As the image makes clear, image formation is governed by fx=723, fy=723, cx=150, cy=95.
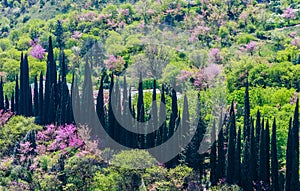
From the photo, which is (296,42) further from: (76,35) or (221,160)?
(221,160)

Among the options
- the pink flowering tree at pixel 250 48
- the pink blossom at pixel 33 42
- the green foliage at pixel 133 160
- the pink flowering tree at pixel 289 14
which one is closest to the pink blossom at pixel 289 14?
the pink flowering tree at pixel 289 14

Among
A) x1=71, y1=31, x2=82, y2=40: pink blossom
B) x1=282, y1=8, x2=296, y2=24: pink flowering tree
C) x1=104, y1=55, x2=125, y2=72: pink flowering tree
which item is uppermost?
x1=282, y1=8, x2=296, y2=24: pink flowering tree

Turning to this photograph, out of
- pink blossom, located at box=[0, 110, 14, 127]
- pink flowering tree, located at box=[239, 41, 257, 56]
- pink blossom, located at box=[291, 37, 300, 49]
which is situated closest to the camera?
pink blossom, located at box=[0, 110, 14, 127]

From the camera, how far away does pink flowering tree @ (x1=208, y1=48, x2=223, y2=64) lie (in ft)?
260

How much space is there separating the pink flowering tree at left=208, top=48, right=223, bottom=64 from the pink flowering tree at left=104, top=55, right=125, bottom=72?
9.65m

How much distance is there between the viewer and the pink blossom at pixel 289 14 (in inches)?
3625

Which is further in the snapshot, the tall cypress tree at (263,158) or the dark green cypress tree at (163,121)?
the dark green cypress tree at (163,121)

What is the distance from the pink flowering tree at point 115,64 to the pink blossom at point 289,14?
79.7 feet

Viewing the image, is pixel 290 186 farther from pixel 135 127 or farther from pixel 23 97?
pixel 23 97

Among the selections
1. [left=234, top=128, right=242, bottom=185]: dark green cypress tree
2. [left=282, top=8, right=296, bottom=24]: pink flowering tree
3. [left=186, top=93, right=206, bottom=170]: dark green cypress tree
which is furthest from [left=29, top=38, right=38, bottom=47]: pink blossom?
[left=234, top=128, right=242, bottom=185]: dark green cypress tree

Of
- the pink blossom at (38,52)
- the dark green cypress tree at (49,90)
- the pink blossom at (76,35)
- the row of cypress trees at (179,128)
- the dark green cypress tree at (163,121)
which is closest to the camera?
the row of cypress trees at (179,128)

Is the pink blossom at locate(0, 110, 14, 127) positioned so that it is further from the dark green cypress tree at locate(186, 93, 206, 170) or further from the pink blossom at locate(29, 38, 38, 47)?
the pink blossom at locate(29, 38, 38, 47)

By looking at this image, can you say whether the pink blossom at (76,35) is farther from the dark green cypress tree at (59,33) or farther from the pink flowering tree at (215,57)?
the pink flowering tree at (215,57)

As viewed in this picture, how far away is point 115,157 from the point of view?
53.5 meters
